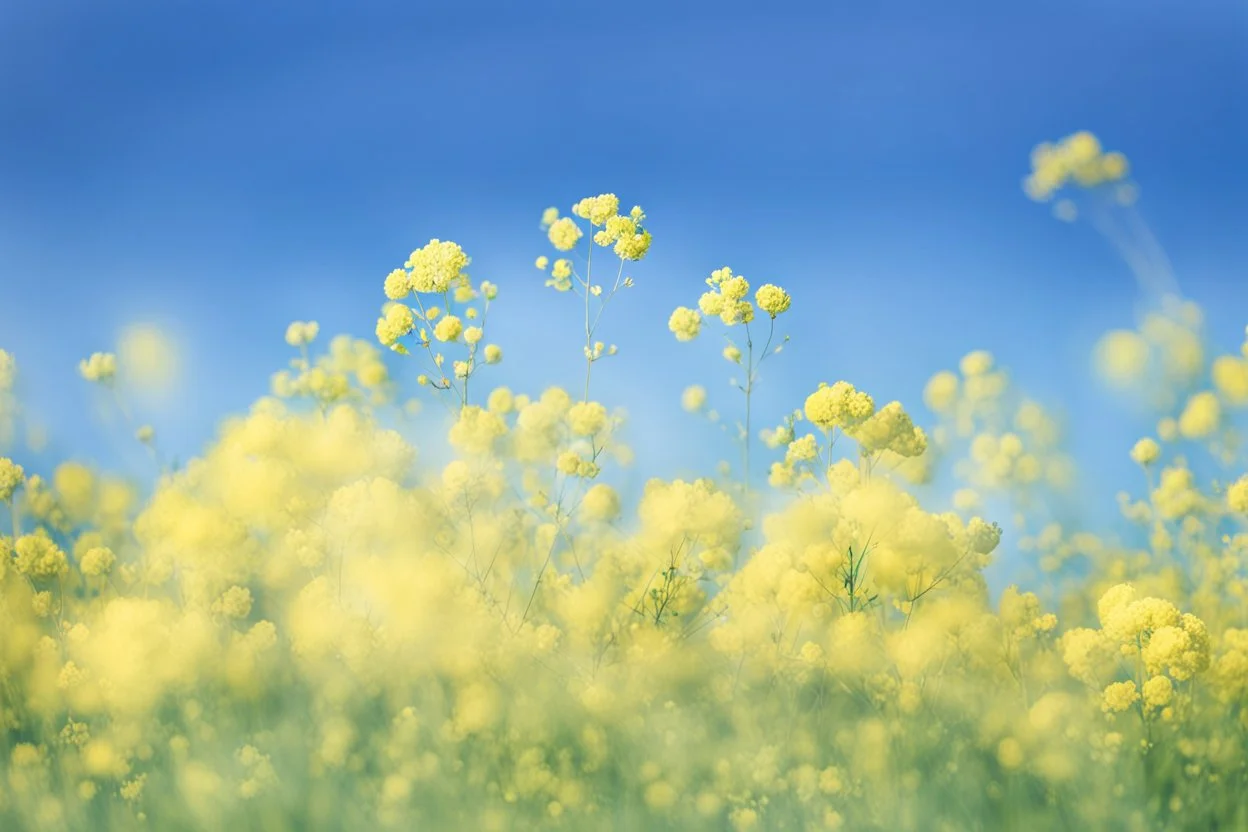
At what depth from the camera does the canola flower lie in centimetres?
334

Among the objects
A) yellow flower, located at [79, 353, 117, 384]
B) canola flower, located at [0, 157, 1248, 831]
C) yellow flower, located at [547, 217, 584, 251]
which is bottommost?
canola flower, located at [0, 157, 1248, 831]

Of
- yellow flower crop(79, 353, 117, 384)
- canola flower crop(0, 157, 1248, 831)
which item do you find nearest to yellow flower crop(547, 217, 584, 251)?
canola flower crop(0, 157, 1248, 831)

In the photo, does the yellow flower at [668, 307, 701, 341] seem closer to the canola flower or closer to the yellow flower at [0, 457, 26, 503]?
the canola flower

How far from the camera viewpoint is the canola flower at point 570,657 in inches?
131

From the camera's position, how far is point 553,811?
10.5 feet

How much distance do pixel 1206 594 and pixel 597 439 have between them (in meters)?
3.31

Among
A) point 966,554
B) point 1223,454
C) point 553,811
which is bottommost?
point 553,811

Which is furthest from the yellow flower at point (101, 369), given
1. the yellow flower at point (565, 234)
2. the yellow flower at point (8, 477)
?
the yellow flower at point (565, 234)

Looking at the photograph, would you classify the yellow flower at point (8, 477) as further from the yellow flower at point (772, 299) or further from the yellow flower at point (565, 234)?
the yellow flower at point (772, 299)

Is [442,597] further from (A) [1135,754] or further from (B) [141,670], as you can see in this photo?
(A) [1135,754]

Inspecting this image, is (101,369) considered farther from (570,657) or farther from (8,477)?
(570,657)

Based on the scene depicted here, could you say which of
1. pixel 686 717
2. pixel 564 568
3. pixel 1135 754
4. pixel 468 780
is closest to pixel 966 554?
pixel 1135 754

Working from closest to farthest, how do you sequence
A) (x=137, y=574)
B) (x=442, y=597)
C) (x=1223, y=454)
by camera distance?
(x=442, y=597) < (x=137, y=574) < (x=1223, y=454)

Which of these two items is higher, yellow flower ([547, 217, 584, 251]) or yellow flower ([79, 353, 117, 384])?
yellow flower ([547, 217, 584, 251])
